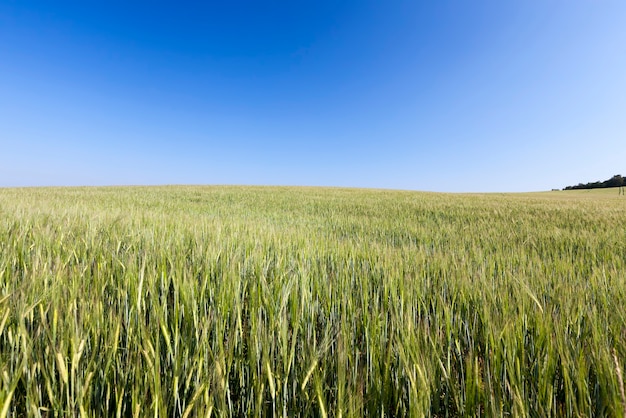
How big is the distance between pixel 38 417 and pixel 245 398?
47cm

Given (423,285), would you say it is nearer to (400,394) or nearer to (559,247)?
(400,394)

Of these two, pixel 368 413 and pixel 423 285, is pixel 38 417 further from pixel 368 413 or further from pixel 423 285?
pixel 423 285

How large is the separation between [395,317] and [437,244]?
2.75 metres

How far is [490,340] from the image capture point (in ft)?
2.94

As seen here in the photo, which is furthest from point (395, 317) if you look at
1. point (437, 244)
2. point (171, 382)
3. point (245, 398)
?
point (437, 244)

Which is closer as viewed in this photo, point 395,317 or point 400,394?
point 400,394

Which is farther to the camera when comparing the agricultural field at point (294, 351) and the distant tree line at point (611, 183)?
the distant tree line at point (611, 183)

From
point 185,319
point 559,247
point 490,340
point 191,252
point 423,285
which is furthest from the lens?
point 559,247

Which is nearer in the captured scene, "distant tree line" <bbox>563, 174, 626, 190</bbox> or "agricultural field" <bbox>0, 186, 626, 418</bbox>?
Result: "agricultural field" <bbox>0, 186, 626, 418</bbox>

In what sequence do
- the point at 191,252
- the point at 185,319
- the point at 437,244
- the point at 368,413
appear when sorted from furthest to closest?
1. the point at 437,244
2. the point at 191,252
3. the point at 185,319
4. the point at 368,413

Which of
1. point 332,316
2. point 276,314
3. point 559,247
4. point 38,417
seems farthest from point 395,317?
point 559,247

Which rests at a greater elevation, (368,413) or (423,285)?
(423,285)

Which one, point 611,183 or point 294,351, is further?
point 611,183

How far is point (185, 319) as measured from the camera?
103cm
